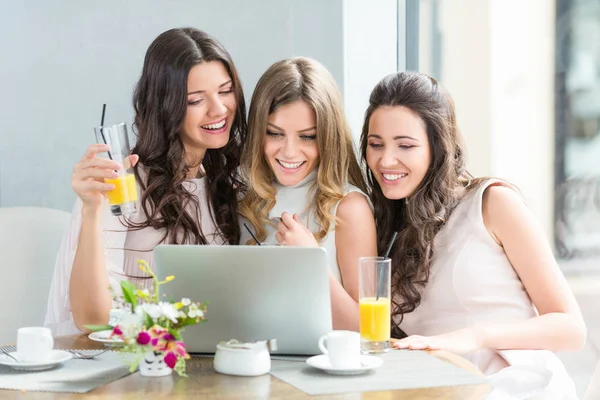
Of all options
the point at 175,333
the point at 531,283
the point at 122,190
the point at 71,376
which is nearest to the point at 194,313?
the point at 175,333

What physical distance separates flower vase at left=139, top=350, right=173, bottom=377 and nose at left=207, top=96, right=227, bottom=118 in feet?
3.39

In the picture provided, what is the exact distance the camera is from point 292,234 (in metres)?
2.30

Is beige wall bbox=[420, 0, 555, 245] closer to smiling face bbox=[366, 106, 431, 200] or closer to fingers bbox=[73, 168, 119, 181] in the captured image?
smiling face bbox=[366, 106, 431, 200]

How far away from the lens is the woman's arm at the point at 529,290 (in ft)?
7.40

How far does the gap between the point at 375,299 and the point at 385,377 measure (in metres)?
0.24

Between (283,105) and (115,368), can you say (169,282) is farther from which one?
(283,105)

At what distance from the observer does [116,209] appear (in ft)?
7.18

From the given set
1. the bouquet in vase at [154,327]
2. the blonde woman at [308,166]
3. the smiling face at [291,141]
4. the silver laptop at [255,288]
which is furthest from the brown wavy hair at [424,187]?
the bouquet in vase at [154,327]

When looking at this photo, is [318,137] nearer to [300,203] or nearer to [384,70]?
[300,203]

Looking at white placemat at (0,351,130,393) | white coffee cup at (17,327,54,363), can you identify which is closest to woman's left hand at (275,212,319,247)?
white placemat at (0,351,130,393)

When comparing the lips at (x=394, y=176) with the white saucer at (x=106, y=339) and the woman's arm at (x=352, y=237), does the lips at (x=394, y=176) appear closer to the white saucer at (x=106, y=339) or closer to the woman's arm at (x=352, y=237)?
the woman's arm at (x=352, y=237)

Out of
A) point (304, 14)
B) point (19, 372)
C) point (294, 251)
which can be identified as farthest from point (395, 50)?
point (19, 372)

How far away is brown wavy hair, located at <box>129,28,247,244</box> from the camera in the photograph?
2.62 m

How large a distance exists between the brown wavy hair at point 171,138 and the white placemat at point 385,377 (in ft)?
2.87
